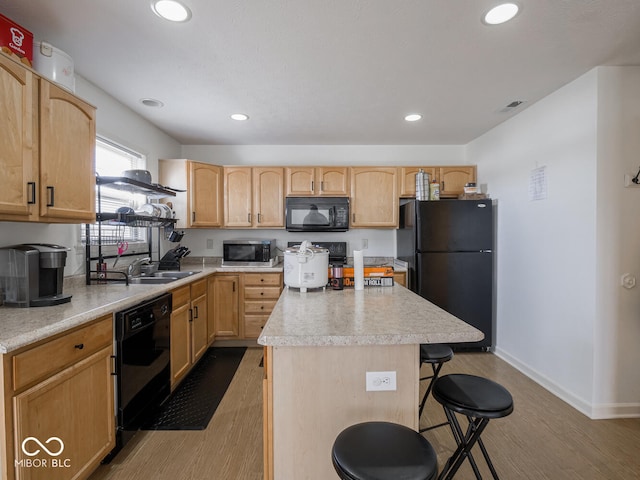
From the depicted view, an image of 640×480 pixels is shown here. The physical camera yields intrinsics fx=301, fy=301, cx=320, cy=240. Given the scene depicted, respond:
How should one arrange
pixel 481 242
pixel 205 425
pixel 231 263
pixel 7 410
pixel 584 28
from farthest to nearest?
pixel 231 263 → pixel 481 242 → pixel 205 425 → pixel 584 28 → pixel 7 410

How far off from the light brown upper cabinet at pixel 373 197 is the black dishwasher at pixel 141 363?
7.48 feet

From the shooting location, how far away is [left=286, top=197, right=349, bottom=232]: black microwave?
355 cm

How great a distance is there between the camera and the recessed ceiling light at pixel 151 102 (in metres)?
2.54

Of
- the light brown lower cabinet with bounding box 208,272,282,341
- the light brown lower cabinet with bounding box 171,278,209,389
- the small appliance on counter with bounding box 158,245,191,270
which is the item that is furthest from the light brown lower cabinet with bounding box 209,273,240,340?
the small appliance on counter with bounding box 158,245,191,270

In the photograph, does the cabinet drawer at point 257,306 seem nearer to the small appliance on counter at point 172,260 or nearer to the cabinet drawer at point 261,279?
the cabinet drawer at point 261,279

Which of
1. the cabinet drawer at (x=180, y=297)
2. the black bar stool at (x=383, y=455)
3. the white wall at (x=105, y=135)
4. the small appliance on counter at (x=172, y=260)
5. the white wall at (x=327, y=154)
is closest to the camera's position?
the black bar stool at (x=383, y=455)

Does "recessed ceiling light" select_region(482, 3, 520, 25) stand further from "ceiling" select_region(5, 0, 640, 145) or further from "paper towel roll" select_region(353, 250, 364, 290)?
"paper towel roll" select_region(353, 250, 364, 290)

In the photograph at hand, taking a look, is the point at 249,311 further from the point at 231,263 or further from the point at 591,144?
the point at 591,144

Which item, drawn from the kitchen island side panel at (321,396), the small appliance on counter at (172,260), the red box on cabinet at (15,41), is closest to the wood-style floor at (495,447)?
the kitchen island side panel at (321,396)

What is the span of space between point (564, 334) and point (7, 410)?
324 centimetres

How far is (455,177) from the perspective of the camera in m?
3.62

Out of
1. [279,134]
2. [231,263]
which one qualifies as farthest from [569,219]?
[231,263]

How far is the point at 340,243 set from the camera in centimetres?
384

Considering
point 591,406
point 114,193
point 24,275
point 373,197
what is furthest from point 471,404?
point 114,193
